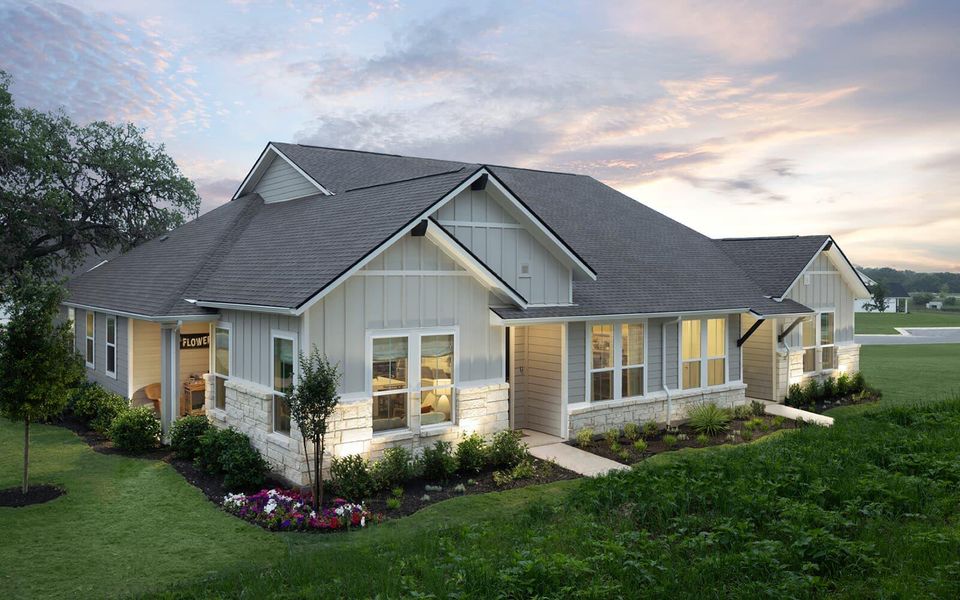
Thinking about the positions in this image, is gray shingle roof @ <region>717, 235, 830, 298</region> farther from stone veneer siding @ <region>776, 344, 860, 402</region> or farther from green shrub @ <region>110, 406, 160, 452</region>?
green shrub @ <region>110, 406, 160, 452</region>

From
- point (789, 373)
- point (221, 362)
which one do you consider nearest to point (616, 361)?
point (789, 373)

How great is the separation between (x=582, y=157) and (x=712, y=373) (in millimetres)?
13463

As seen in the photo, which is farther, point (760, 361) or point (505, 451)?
point (760, 361)

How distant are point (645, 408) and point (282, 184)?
11.9 meters

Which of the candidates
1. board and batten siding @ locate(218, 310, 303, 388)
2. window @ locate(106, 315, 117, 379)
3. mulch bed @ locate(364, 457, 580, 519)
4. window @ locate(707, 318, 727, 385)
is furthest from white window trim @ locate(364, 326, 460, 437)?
window @ locate(106, 315, 117, 379)

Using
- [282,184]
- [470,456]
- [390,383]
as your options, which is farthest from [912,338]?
[390,383]

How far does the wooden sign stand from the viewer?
16.5 metres

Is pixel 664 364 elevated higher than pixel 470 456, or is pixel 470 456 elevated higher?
pixel 664 364

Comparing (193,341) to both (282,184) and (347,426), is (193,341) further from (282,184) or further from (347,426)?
(347,426)

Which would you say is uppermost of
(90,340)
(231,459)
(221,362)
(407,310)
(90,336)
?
(407,310)

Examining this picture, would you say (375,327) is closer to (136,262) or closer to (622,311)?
(622,311)

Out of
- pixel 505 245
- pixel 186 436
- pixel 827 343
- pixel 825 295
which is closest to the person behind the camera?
pixel 186 436

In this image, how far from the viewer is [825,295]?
71.5 ft

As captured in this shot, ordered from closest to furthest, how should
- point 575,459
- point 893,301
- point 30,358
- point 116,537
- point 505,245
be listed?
point 116,537
point 30,358
point 575,459
point 505,245
point 893,301
